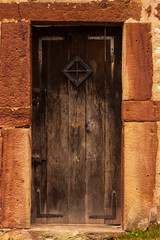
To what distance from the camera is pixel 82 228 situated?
2855mm

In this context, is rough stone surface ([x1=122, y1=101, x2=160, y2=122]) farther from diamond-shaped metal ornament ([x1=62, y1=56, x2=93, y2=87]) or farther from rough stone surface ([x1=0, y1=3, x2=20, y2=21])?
rough stone surface ([x1=0, y1=3, x2=20, y2=21])

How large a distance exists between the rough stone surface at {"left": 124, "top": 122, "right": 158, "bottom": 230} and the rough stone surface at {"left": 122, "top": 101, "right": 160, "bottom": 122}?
0.19 feet

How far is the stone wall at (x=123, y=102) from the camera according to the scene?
2.77m

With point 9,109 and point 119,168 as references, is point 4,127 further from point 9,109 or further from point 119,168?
point 119,168

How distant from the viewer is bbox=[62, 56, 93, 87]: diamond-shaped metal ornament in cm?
303

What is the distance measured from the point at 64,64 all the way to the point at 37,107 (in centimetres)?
53

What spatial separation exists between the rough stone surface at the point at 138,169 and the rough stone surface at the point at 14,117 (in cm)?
96

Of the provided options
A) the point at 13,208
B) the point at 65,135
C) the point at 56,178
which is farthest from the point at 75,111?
the point at 13,208

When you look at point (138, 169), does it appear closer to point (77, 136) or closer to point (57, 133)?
point (77, 136)

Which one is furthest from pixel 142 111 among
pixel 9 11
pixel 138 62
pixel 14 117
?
pixel 9 11

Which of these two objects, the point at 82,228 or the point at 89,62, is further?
the point at 89,62

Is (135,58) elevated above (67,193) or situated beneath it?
elevated above

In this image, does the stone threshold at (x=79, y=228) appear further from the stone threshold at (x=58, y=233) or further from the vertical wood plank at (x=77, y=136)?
the vertical wood plank at (x=77, y=136)

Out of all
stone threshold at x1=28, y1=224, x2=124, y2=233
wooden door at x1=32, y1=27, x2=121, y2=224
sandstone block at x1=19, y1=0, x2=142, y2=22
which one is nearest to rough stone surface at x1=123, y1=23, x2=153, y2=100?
sandstone block at x1=19, y1=0, x2=142, y2=22
